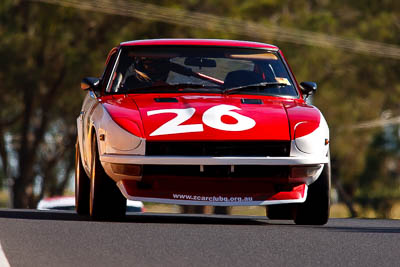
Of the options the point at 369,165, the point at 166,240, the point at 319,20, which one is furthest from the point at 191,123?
the point at 369,165

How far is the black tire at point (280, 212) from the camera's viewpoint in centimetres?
1152

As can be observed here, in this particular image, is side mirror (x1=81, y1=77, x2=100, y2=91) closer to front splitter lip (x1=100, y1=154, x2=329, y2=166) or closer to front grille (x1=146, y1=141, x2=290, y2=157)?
front splitter lip (x1=100, y1=154, x2=329, y2=166)

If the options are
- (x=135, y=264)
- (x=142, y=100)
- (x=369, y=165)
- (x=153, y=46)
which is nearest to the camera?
(x=135, y=264)

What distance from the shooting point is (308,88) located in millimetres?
10930

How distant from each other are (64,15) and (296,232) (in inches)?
1082

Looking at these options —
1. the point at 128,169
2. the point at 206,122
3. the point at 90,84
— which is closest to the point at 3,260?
the point at 128,169

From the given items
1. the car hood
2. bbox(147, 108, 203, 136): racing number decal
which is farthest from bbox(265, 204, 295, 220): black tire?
bbox(147, 108, 203, 136): racing number decal

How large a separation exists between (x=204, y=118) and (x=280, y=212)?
101 inches

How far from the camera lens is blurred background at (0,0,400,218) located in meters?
35.3

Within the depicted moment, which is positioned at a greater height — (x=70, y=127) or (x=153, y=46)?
(x=153, y=46)

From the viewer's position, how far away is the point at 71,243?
7.96 metres

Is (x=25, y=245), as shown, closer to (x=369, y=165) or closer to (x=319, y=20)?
(x=319, y=20)

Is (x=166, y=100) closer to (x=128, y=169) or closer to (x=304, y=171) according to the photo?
(x=128, y=169)

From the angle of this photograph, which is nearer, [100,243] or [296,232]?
[100,243]
